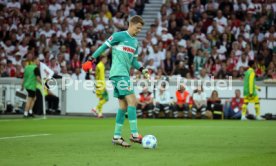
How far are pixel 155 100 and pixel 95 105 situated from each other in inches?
107

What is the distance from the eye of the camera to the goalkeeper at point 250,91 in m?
26.7

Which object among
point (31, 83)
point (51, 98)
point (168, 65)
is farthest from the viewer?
point (168, 65)

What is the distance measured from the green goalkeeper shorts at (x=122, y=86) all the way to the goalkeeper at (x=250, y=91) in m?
13.6

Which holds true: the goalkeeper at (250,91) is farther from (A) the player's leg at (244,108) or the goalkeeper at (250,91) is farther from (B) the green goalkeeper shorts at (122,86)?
(B) the green goalkeeper shorts at (122,86)

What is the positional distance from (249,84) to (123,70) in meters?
13.7

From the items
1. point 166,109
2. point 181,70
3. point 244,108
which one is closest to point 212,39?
point 181,70

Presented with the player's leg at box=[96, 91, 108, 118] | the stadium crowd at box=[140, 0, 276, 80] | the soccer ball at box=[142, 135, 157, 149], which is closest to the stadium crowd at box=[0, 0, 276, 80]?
the stadium crowd at box=[140, 0, 276, 80]

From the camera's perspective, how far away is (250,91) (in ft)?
87.7

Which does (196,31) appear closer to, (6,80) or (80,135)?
(6,80)

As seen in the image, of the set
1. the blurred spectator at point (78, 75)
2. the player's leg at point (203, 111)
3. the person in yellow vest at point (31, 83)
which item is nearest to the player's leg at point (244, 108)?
the player's leg at point (203, 111)

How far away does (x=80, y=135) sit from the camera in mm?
→ 16641

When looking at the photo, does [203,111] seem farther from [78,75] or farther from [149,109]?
[78,75]

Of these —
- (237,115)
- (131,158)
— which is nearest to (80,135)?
(131,158)

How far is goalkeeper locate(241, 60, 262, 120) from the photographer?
26.7 meters
